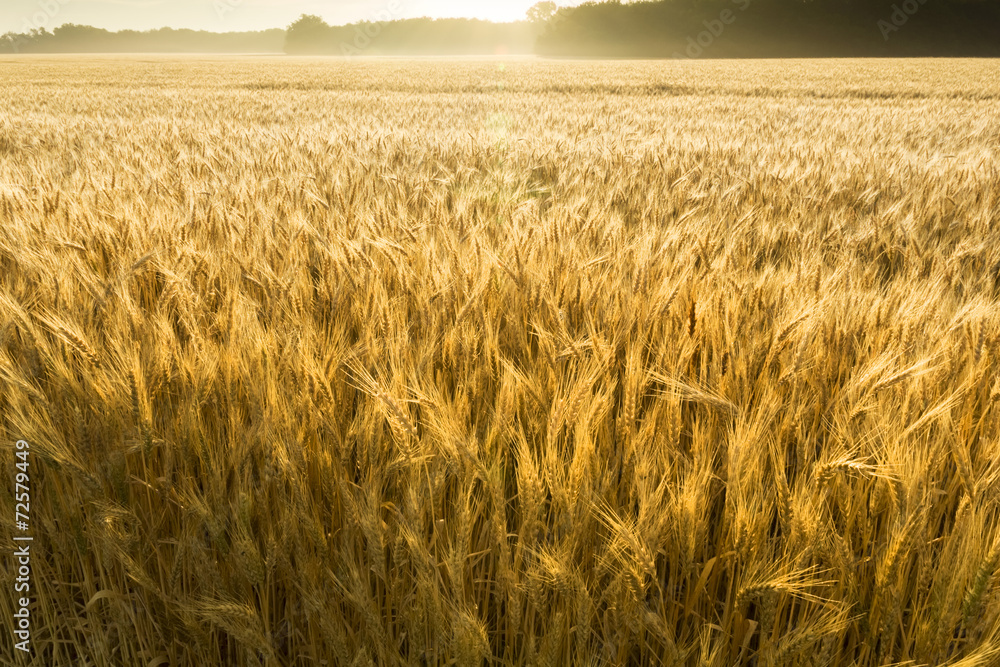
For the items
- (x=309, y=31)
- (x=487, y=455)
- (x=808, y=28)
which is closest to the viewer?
(x=487, y=455)

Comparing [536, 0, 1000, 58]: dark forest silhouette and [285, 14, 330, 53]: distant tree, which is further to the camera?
[285, 14, 330, 53]: distant tree

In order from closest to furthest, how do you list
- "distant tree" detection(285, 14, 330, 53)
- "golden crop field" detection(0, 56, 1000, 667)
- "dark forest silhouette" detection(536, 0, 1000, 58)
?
"golden crop field" detection(0, 56, 1000, 667) → "dark forest silhouette" detection(536, 0, 1000, 58) → "distant tree" detection(285, 14, 330, 53)

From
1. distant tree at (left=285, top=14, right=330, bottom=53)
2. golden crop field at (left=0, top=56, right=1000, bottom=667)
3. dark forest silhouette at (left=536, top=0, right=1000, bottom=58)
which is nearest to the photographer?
golden crop field at (left=0, top=56, right=1000, bottom=667)

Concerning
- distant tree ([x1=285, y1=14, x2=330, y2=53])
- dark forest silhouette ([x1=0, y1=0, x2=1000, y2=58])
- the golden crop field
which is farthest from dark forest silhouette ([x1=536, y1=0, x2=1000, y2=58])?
the golden crop field

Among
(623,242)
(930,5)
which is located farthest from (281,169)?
(930,5)

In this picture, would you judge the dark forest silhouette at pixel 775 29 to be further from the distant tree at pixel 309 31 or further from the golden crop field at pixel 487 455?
the golden crop field at pixel 487 455

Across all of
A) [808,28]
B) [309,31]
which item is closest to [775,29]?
[808,28]

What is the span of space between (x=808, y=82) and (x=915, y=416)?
71.6 feet

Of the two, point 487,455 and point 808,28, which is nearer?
point 487,455

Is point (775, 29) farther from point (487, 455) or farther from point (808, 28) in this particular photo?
point (487, 455)

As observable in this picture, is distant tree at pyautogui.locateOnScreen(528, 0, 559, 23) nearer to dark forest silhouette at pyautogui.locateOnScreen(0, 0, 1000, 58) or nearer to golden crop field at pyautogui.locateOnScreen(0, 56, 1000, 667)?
dark forest silhouette at pyautogui.locateOnScreen(0, 0, 1000, 58)

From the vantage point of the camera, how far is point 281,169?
3438 millimetres

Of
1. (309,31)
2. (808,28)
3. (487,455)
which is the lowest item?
(487,455)

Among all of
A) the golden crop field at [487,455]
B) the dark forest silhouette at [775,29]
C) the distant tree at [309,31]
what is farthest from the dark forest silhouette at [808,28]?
the golden crop field at [487,455]
